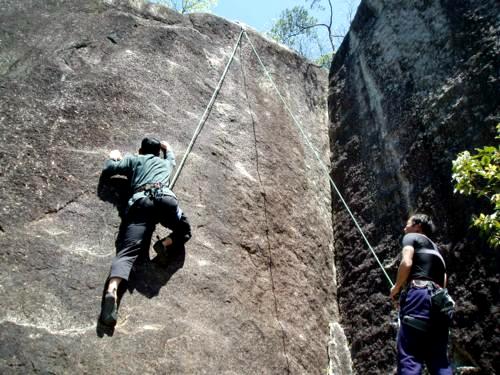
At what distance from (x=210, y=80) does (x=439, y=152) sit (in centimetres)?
326

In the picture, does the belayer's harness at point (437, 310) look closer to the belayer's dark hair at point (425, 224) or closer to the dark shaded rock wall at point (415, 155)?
the belayer's dark hair at point (425, 224)

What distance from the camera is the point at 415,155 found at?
5.94 m

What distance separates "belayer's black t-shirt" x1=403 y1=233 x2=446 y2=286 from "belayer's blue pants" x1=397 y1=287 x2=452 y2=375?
171mm

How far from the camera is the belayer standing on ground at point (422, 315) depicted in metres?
3.65

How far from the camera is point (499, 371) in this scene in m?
4.27

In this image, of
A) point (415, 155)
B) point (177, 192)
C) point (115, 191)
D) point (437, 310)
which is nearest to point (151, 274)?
point (115, 191)

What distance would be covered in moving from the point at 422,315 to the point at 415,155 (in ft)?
8.88

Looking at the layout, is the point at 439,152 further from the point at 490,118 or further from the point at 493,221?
the point at 493,221

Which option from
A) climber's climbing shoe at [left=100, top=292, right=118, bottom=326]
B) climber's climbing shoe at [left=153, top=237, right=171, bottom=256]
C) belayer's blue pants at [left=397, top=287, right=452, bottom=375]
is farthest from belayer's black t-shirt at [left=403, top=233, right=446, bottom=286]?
climber's climbing shoe at [left=100, top=292, right=118, bottom=326]

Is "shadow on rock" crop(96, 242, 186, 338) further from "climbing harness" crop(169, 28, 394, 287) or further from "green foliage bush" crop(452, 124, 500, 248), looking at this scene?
"green foliage bush" crop(452, 124, 500, 248)

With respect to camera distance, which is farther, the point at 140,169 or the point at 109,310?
the point at 140,169

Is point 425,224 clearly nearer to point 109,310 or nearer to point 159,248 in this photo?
point 159,248

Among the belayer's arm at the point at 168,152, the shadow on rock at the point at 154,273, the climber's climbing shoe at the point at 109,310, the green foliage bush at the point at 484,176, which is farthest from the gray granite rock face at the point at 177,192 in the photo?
the green foliage bush at the point at 484,176

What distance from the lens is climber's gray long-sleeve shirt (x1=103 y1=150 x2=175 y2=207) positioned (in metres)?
4.54
